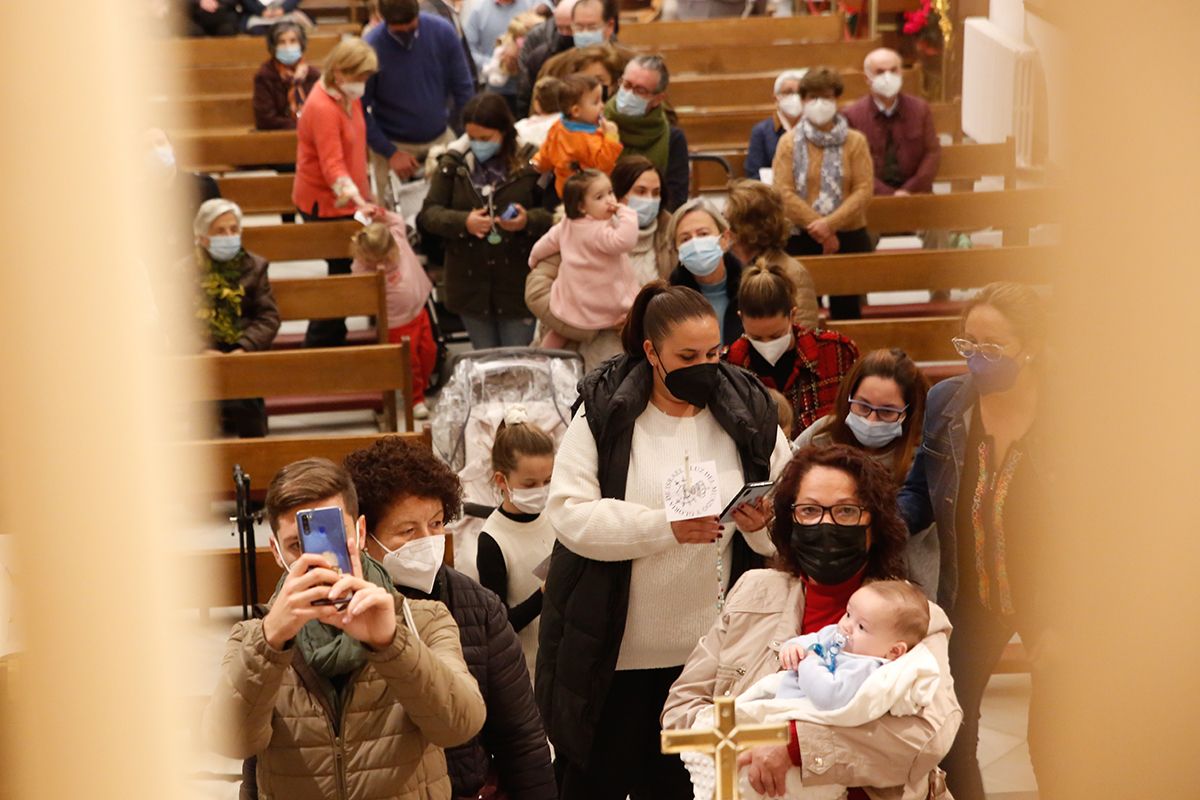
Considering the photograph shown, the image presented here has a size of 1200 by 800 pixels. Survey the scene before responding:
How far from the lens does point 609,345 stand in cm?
552

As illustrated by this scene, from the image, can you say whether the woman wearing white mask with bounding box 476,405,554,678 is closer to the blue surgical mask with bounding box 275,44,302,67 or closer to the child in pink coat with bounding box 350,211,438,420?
the child in pink coat with bounding box 350,211,438,420

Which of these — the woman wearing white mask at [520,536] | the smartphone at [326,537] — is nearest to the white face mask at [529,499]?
the woman wearing white mask at [520,536]

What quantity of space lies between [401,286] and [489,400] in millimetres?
1873

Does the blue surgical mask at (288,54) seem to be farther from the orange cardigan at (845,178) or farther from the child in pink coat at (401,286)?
the orange cardigan at (845,178)

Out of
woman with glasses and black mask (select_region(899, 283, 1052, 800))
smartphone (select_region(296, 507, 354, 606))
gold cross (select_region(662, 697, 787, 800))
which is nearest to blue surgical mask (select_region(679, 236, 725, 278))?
woman with glasses and black mask (select_region(899, 283, 1052, 800))

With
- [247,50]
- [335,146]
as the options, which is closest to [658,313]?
[335,146]

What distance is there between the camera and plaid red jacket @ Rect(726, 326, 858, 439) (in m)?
4.24

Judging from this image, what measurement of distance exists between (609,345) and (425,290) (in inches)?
70.0

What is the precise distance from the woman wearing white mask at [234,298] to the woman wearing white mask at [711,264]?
2.16 metres

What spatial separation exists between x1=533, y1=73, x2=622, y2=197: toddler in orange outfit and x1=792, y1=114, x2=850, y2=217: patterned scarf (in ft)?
3.31

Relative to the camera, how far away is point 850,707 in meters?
2.18

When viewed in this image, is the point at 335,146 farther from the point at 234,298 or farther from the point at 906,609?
the point at 906,609

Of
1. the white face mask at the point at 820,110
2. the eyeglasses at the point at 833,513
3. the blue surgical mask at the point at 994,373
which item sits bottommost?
the eyeglasses at the point at 833,513

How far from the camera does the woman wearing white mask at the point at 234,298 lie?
6.14m
